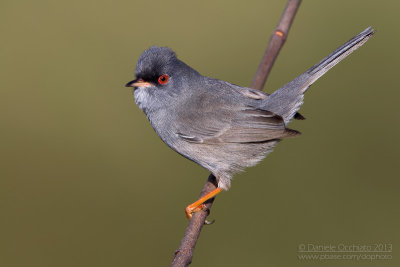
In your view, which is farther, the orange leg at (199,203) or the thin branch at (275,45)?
the thin branch at (275,45)

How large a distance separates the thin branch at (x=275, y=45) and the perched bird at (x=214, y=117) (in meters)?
0.26

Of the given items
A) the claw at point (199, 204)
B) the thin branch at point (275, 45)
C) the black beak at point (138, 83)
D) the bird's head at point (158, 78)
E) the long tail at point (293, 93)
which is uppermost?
the thin branch at point (275, 45)

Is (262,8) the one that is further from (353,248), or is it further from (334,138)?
(353,248)

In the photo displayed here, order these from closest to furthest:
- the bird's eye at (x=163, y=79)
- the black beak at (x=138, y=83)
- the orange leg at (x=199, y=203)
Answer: the black beak at (x=138, y=83)
the bird's eye at (x=163, y=79)
the orange leg at (x=199, y=203)

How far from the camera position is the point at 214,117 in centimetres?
405

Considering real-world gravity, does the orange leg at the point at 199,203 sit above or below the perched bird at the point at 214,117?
below

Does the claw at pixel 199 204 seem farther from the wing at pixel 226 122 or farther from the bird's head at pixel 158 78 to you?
the bird's head at pixel 158 78

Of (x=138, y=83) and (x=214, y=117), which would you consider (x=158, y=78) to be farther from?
(x=214, y=117)

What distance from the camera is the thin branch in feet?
13.8

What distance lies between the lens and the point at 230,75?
5.95 m

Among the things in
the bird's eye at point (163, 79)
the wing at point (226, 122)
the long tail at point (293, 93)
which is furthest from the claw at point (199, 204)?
the bird's eye at point (163, 79)

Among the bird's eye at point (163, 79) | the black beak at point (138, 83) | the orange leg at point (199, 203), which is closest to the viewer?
the black beak at point (138, 83)

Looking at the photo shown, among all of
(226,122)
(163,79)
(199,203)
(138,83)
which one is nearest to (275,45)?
(226,122)

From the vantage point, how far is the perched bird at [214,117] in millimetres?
3908
